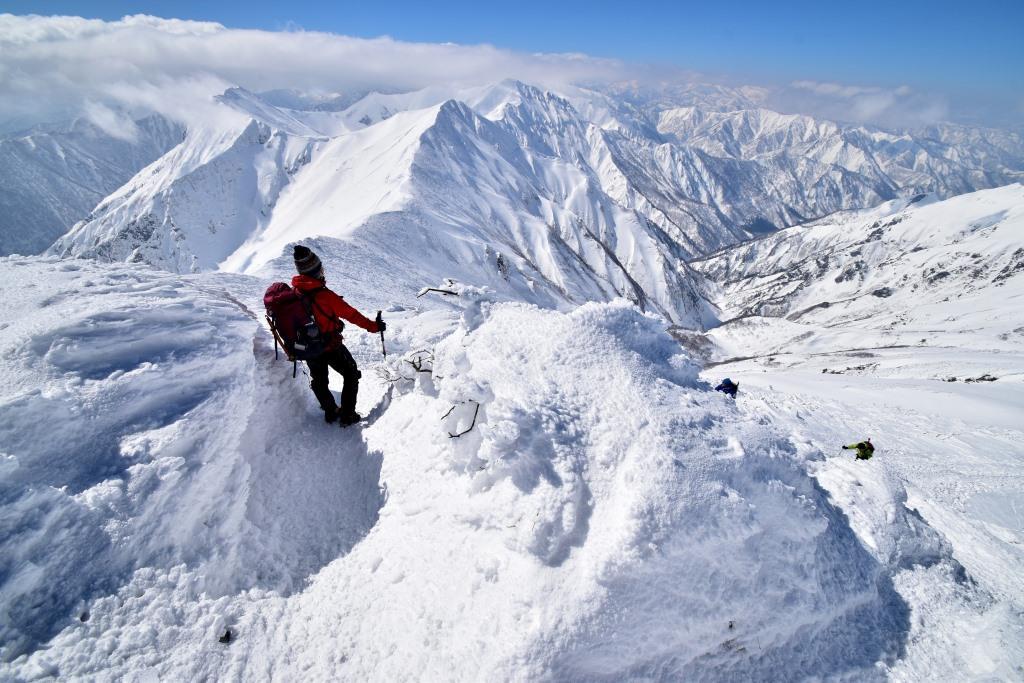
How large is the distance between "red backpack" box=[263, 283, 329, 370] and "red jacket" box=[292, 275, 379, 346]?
10cm

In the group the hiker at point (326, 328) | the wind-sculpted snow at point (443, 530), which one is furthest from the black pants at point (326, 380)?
the wind-sculpted snow at point (443, 530)

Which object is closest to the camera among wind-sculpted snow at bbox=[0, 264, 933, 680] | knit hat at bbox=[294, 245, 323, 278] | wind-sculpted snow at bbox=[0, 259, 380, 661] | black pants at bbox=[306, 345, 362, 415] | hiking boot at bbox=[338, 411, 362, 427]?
wind-sculpted snow at bbox=[0, 264, 933, 680]

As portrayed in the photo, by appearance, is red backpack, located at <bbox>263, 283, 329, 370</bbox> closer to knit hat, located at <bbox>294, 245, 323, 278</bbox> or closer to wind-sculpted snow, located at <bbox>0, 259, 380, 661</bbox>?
knit hat, located at <bbox>294, 245, 323, 278</bbox>

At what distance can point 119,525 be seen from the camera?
16.4ft

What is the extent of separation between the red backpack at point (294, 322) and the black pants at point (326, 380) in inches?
12.9

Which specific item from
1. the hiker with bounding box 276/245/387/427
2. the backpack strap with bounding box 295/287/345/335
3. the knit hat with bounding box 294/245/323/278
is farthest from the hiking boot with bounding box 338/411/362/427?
the knit hat with bounding box 294/245/323/278

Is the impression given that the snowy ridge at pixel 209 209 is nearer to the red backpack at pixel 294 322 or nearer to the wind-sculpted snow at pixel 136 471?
the wind-sculpted snow at pixel 136 471

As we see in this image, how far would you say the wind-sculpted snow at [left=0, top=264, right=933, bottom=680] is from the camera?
4.42 meters

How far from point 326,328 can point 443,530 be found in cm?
401

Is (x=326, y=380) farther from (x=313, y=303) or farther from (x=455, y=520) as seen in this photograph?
(x=455, y=520)

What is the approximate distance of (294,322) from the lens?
24.5ft

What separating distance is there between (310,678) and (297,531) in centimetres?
186

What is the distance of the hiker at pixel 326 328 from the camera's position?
25.0ft

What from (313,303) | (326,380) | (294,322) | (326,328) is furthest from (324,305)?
(326,380)
